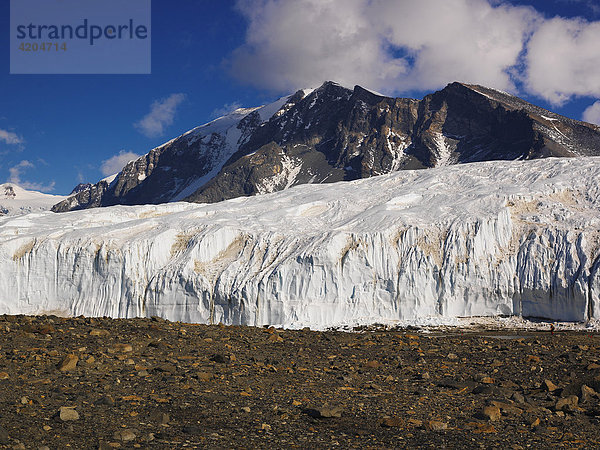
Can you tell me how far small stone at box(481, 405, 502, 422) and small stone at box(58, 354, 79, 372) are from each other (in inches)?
351

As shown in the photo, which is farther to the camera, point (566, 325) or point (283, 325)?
point (283, 325)

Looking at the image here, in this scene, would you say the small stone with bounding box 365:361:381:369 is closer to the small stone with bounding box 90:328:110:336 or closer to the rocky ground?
the rocky ground

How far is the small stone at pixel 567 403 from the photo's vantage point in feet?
34.1

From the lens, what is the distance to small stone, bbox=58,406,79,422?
28.5 ft

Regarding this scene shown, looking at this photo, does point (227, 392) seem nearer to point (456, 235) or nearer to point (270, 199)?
point (456, 235)

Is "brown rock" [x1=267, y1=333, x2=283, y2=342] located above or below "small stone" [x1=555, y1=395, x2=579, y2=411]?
above

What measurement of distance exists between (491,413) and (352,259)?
85.4 feet

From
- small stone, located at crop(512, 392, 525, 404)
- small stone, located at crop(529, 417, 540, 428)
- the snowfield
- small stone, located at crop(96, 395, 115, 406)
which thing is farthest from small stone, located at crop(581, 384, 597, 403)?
the snowfield

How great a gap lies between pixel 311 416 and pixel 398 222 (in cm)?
2881

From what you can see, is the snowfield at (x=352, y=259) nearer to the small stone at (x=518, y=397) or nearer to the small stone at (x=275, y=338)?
the small stone at (x=275, y=338)

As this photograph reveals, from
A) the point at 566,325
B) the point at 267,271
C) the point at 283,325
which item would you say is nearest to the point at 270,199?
the point at 267,271

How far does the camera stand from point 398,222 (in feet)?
123

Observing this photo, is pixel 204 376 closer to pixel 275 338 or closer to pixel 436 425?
pixel 436 425

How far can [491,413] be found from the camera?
9797 mm
